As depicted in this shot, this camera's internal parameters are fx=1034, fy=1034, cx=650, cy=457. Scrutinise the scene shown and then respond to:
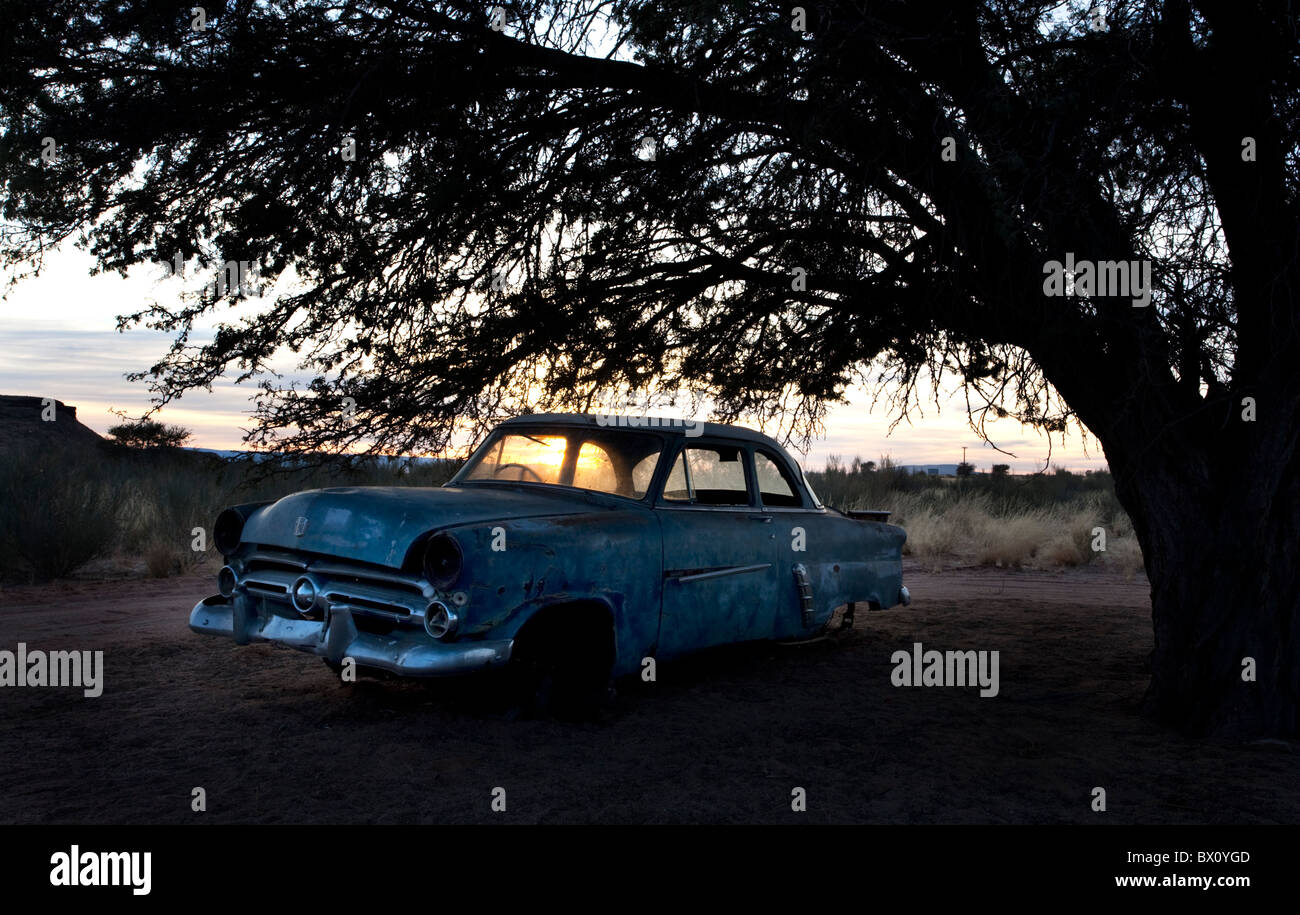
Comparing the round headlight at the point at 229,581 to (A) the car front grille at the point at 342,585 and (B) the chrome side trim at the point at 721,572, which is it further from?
(B) the chrome side trim at the point at 721,572

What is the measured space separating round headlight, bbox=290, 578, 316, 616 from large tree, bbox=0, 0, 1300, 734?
238 cm

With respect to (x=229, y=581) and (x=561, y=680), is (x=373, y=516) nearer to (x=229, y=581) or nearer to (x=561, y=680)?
(x=229, y=581)

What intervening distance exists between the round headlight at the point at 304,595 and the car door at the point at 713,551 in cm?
191

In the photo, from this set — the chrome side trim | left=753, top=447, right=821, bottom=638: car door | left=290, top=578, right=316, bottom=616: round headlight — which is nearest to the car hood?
left=290, top=578, right=316, bottom=616: round headlight

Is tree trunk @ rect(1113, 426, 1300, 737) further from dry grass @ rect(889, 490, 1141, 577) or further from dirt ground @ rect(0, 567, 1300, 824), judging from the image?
dry grass @ rect(889, 490, 1141, 577)

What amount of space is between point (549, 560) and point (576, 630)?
0.57 m

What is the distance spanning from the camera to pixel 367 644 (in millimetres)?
5035

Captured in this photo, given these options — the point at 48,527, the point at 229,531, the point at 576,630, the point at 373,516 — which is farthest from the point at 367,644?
the point at 48,527

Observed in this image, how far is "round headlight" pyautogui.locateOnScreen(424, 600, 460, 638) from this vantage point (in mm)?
4859

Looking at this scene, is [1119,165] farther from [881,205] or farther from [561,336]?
[561,336]

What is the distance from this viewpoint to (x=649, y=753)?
16.6 ft

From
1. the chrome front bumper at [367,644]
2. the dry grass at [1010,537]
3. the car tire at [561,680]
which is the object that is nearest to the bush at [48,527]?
the chrome front bumper at [367,644]

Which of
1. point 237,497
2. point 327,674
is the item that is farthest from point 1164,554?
point 237,497
